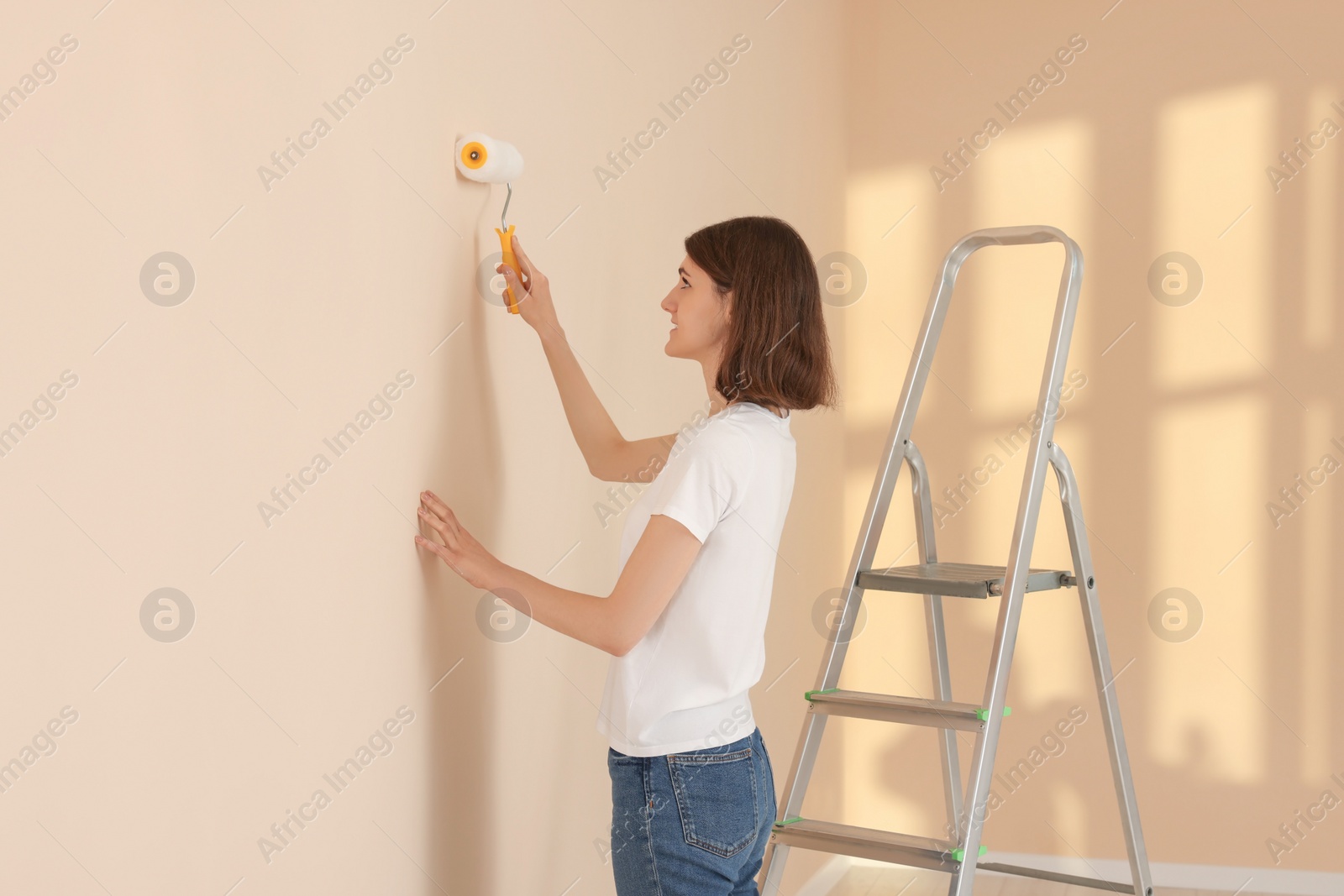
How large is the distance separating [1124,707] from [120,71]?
3075 mm

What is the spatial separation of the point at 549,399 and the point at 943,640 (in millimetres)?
Result: 952

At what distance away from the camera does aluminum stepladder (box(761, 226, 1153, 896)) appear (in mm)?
1738

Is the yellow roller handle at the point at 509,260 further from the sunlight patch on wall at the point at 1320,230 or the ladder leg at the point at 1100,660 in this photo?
the sunlight patch on wall at the point at 1320,230

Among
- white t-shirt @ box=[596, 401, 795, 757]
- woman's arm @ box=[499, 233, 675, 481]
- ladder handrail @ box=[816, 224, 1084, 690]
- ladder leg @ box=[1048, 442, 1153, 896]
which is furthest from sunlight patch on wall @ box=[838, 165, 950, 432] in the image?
white t-shirt @ box=[596, 401, 795, 757]

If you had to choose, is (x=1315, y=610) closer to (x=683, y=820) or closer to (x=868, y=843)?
(x=868, y=843)

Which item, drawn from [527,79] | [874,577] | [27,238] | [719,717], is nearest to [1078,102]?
[874,577]

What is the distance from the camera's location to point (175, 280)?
1060 millimetres

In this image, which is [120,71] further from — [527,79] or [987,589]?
[987,589]

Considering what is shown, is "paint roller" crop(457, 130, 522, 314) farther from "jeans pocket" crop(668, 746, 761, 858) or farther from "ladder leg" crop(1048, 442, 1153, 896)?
"ladder leg" crop(1048, 442, 1153, 896)

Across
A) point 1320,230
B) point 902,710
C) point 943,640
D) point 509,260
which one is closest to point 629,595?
point 509,260

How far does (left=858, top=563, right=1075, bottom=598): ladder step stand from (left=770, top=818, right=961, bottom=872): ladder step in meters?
0.38

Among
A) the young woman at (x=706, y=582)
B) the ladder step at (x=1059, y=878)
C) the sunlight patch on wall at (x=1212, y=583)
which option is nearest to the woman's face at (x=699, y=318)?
the young woman at (x=706, y=582)

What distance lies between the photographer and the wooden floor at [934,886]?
3.22 metres

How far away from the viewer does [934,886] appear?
3381mm
